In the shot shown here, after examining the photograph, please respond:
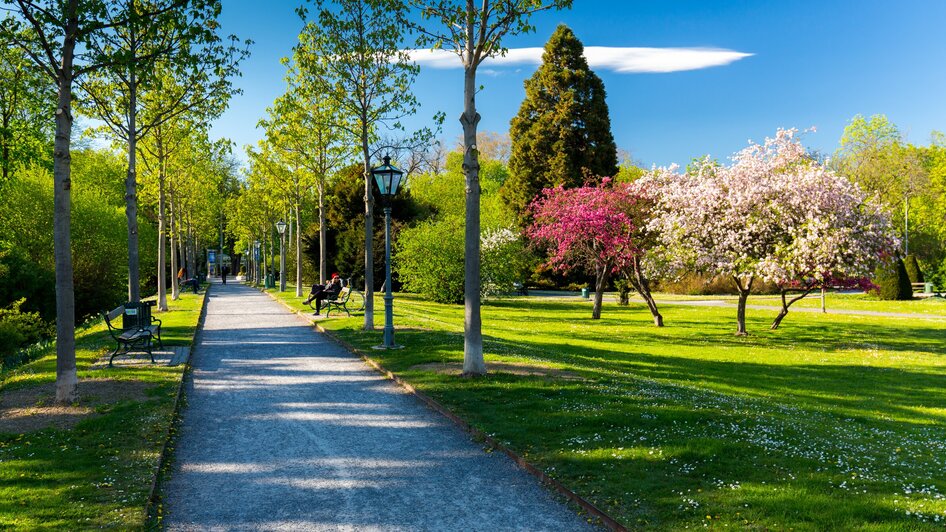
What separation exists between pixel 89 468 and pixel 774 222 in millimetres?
19886

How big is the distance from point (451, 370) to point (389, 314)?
3.36 meters

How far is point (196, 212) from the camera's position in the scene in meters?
51.0

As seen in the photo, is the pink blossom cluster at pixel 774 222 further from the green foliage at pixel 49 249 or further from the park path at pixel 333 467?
the green foliage at pixel 49 249

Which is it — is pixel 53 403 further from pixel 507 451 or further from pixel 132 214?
pixel 132 214

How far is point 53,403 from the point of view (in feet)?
28.2

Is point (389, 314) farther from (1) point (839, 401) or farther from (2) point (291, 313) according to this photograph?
(2) point (291, 313)

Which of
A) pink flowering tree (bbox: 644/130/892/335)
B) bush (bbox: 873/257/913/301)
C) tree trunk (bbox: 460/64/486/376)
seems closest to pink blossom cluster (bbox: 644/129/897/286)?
pink flowering tree (bbox: 644/130/892/335)

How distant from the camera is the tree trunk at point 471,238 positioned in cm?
1042

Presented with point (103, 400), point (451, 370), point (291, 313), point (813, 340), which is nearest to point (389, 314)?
point (451, 370)

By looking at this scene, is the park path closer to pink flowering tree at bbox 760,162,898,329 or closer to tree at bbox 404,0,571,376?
tree at bbox 404,0,571,376

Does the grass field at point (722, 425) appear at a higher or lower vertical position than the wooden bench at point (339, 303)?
lower

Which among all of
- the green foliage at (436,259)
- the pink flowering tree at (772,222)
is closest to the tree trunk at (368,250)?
the pink flowering tree at (772,222)

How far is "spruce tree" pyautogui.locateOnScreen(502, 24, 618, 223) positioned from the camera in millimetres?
49031

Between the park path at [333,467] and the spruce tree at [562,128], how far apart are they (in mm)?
39965
